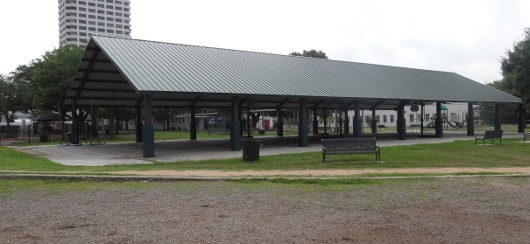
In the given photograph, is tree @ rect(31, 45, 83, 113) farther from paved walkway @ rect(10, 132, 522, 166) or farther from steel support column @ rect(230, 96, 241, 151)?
steel support column @ rect(230, 96, 241, 151)

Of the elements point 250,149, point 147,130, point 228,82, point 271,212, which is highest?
point 228,82

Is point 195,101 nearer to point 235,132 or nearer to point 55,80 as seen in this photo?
point 235,132

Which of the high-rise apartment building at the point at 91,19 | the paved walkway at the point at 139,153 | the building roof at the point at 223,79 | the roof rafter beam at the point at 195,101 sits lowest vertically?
the paved walkway at the point at 139,153

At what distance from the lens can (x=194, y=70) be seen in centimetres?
2419

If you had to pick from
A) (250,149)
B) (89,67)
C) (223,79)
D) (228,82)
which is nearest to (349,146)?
(250,149)

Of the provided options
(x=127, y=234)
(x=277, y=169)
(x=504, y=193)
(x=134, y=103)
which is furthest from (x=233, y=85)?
(x=127, y=234)

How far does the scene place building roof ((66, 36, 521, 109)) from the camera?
72.3 feet

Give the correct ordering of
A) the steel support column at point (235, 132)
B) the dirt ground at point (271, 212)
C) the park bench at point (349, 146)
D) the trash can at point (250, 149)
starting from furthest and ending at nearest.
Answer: the steel support column at point (235, 132)
the trash can at point (250, 149)
the park bench at point (349, 146)
the dirt ground at point (271, 212)

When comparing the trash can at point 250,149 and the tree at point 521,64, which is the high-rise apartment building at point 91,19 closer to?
the tree at point 521,64

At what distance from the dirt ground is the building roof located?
10.3 metres

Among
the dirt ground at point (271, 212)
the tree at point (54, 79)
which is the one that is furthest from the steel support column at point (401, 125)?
the tree at point (54, 79)

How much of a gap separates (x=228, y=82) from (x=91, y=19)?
148m

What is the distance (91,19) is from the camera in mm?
155125

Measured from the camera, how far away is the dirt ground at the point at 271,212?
628 cm
